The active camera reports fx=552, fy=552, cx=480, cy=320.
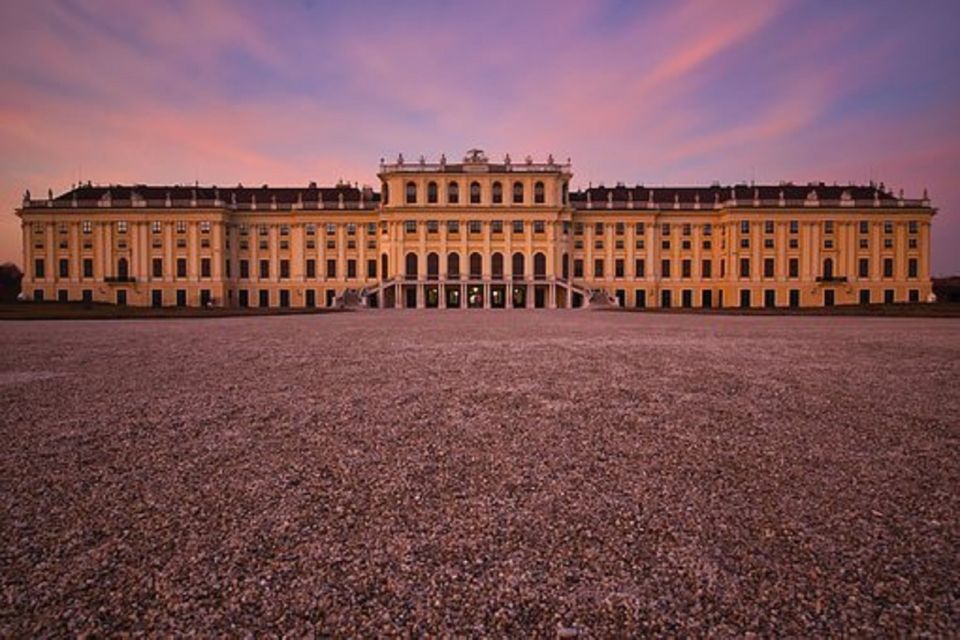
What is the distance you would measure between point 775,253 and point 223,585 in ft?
218

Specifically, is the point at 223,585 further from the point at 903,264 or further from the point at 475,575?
the point at 903,264

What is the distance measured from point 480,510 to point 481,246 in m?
56.3

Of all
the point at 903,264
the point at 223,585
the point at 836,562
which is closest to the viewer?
the point at 223,585

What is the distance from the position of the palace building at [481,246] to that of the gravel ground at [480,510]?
50665 millimetres

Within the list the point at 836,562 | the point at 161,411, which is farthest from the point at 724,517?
the point at 161,411

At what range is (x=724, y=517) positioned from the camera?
2926mm

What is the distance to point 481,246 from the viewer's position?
2307 inches

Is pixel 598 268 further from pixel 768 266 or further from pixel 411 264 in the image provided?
pixel 411 264

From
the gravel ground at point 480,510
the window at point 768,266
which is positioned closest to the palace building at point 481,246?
the window at point 768,266

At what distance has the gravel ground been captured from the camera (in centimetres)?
210

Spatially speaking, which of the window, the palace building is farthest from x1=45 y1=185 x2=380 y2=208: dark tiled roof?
the window

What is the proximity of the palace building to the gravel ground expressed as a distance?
50.7 metres

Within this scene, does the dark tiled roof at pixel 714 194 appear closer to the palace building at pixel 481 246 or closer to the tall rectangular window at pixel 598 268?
the palace building at pixel 481 246

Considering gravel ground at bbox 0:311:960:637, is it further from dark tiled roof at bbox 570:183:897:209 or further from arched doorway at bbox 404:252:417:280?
dark tiled roof at bbox 570:183:897:209
